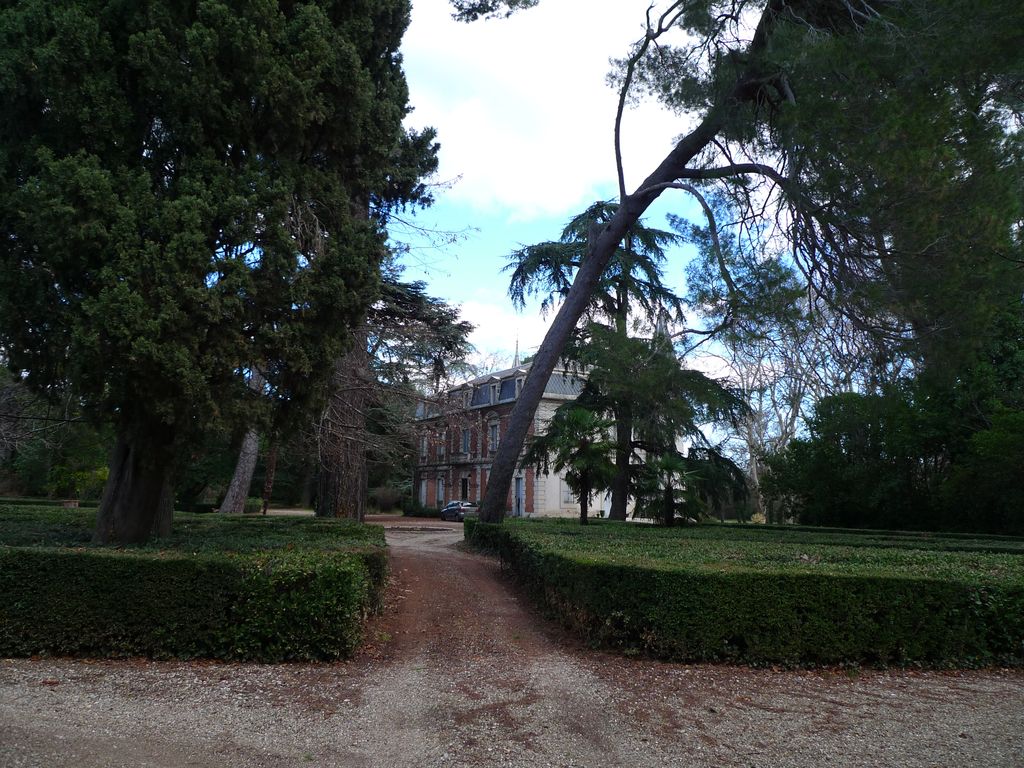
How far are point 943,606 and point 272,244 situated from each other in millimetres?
6983

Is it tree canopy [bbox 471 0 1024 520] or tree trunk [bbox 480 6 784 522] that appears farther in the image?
tree trunk [bbox 480 6 784 522]

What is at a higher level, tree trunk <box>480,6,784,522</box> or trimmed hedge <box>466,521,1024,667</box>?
tree trunk <box>480,6,784,522</box>

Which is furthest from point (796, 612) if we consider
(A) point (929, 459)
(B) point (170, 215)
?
(A) point (929, 459)

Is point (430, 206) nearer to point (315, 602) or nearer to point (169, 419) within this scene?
point (169, 419)

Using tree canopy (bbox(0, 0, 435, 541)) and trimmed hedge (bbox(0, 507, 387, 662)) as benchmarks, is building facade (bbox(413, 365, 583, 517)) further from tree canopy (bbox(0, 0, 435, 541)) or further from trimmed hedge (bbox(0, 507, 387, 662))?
trimmed hedge (bbox(0, 507, 387, 662))

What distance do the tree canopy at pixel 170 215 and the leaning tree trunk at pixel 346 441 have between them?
17.7 ft

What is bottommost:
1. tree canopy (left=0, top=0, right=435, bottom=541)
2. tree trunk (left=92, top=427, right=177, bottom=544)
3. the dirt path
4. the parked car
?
the dirt path

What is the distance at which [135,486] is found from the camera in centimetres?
765

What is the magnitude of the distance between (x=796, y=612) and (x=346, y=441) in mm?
10777

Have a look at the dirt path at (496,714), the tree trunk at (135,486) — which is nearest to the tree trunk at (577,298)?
the tree trunk at (135,486)

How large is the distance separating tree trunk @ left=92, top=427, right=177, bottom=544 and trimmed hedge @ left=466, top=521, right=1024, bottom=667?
429 centimetres

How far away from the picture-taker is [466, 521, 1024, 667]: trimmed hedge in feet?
19.4

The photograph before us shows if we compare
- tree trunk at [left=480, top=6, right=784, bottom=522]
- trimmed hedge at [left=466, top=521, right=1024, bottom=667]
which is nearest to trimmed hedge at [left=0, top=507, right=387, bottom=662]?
trimmed hedge at [left=466, top=521, right=1024, bottom=667]

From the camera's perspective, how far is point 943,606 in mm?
6273
